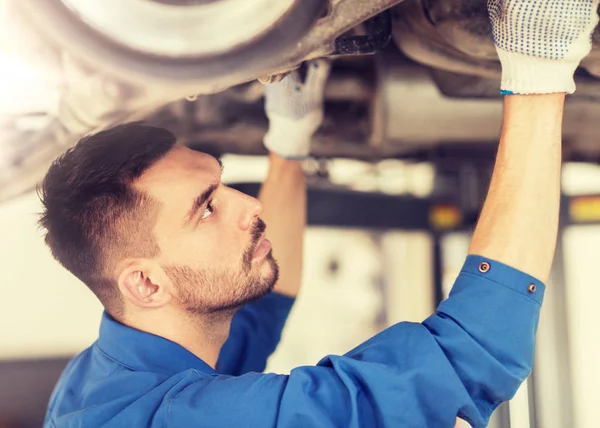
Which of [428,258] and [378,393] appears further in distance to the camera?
[428,258]

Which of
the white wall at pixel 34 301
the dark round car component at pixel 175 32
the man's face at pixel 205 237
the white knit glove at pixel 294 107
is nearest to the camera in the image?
the dark round car component at pixel 175 32

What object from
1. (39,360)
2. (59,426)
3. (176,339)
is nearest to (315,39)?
(176,339)

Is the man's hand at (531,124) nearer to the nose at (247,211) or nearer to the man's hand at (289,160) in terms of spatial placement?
the nose at (247,211)

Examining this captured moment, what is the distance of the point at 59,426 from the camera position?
2.49 feet

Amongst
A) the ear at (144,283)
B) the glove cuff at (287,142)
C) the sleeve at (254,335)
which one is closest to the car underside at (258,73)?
the glove cuff at (287,142)

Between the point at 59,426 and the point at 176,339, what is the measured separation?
0.17 metres

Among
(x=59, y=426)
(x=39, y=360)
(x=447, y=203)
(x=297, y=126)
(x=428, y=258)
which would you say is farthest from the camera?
(x=428, y=258)

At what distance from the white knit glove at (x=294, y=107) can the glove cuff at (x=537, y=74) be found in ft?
1.29

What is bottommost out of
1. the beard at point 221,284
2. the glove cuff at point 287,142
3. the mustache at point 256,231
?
the beard at point 221,284

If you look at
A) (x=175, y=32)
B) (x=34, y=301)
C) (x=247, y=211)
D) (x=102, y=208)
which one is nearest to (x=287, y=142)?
(x=247, y=211)

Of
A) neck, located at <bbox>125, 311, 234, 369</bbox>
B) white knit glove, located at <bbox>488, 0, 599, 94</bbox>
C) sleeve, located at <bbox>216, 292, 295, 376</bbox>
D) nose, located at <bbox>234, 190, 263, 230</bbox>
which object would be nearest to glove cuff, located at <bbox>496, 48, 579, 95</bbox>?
white knit glove, located at <bbox>488, 0, 599, 94</bbox>

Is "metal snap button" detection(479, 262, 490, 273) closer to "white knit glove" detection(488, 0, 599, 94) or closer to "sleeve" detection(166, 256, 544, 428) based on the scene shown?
"sleeve" detection(166, 256, 544, 428)

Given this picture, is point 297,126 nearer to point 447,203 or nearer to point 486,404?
point 486,404

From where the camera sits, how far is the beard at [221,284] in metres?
0.77
